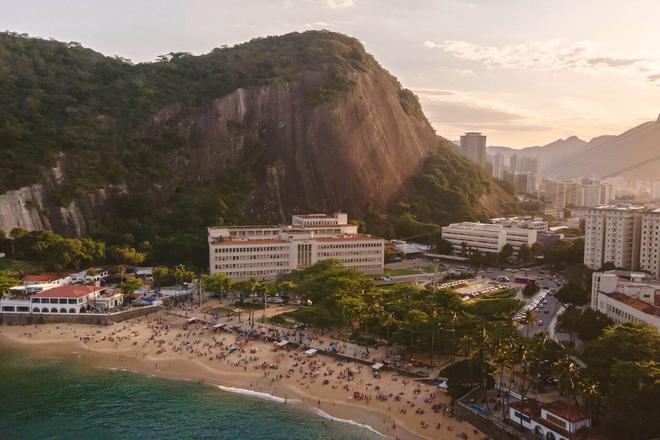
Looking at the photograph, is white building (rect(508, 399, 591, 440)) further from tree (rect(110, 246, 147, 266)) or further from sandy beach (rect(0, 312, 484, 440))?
tree (rect(110, 246, 147, 266))

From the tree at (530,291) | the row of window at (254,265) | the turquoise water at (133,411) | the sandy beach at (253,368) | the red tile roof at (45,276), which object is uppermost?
the row of window at (254,265)

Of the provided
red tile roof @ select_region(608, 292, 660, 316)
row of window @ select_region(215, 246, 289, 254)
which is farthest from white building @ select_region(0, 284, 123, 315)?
red tile roof @ select_region(608, 292, 660, 316)

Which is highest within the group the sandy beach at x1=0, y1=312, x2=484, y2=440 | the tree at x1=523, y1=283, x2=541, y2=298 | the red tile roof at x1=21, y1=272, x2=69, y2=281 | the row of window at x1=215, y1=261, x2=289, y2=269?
the row of window at x1=215, y1=261, x2=289, y2=269

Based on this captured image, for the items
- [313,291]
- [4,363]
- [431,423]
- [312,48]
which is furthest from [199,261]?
[312,48]

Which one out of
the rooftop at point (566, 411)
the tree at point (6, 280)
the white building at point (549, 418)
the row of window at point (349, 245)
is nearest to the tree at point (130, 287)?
the tree at point (6, 280)

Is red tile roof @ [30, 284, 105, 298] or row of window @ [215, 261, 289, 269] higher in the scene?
row of window @ [215, 261, 289, 269]

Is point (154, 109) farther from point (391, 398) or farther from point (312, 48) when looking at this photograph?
point (391, 398)

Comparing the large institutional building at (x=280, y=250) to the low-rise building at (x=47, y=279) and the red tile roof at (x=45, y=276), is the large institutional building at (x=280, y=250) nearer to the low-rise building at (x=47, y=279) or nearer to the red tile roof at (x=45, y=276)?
the low-rise building at (x=47, y=279)
